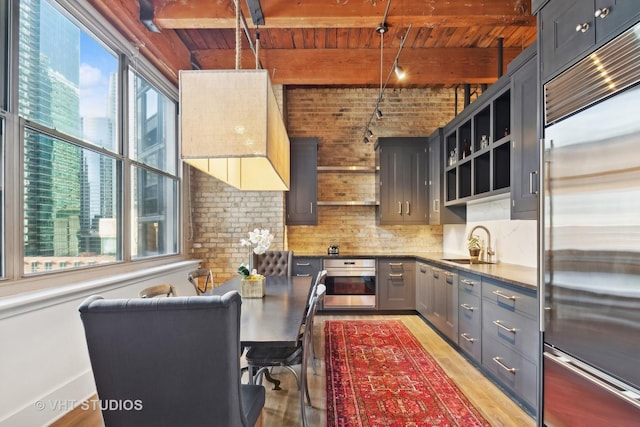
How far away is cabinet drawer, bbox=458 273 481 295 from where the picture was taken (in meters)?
2.97

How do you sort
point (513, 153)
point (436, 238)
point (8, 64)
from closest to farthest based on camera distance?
point (8, 64) → point (513, 153) → point (436, 238)

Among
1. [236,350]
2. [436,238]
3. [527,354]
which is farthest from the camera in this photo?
[436,238]

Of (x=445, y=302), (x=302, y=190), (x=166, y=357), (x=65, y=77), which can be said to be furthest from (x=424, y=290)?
(x=65, y=77)

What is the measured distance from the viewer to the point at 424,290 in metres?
4.43

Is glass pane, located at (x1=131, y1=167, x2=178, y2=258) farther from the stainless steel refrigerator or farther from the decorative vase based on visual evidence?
the stainless steel refrigerator

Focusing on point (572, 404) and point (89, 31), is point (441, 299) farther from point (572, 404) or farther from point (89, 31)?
point (89, 31)

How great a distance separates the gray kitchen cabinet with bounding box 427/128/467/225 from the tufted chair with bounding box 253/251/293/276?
2.27 meters

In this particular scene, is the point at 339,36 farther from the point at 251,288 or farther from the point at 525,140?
the point at 251,288

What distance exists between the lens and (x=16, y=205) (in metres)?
2.12

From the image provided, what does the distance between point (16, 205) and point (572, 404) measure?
3480 millimetres

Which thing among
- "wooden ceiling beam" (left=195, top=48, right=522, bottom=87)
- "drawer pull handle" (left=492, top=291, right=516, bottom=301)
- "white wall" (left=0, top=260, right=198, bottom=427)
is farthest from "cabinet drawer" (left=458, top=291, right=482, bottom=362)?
"white wall" (left=0, top=260, right=198, bottom=427)

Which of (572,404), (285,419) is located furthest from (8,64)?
(572,404)

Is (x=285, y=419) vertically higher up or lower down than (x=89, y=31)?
lower down

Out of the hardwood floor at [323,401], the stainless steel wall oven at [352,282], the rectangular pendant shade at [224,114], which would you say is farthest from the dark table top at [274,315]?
the stainless steel wall oven at [352,282]
